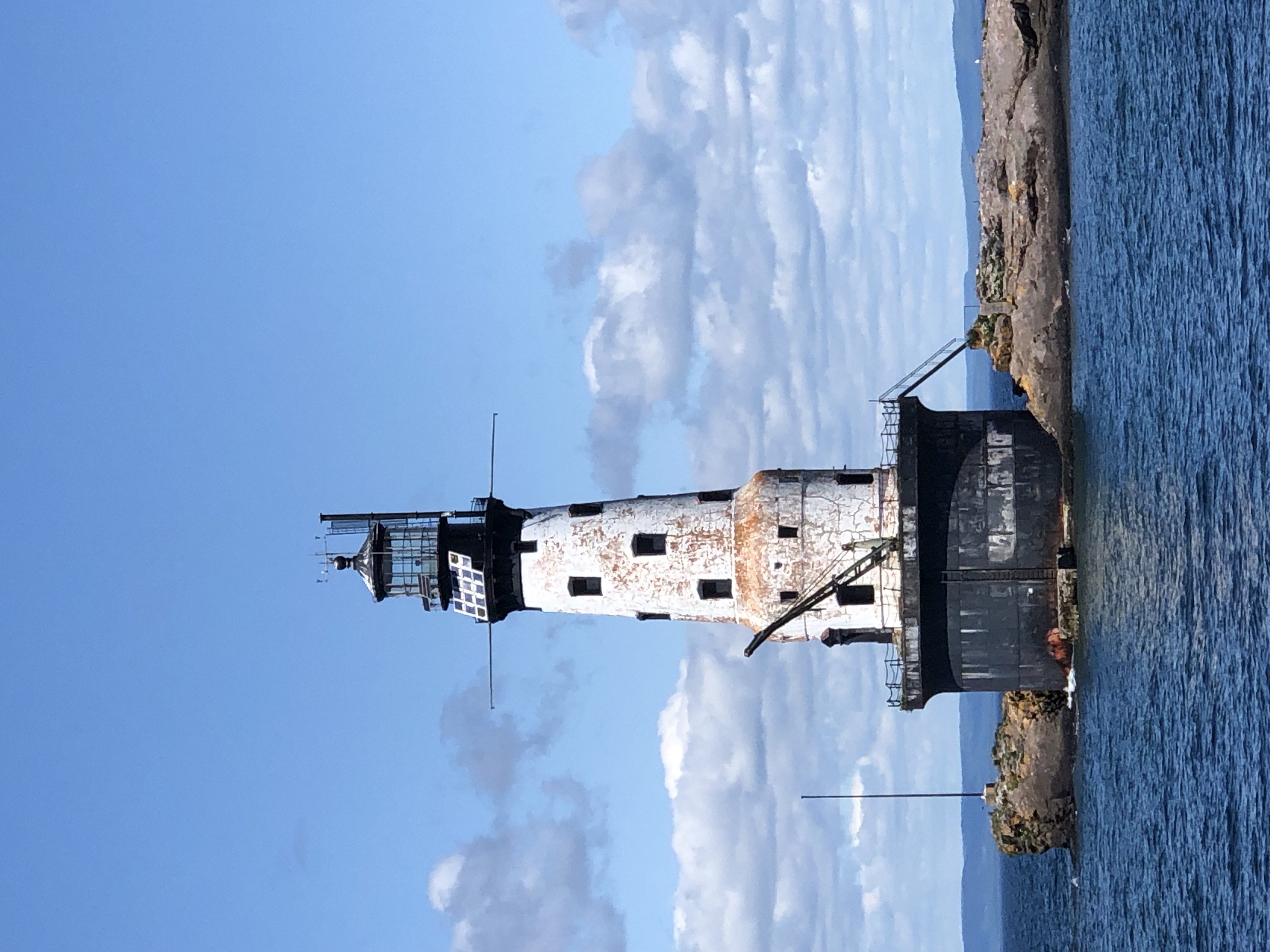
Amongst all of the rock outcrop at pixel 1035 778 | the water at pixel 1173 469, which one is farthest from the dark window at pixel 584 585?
the water at pixel 1173 469

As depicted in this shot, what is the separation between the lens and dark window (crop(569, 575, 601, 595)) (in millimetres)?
35625

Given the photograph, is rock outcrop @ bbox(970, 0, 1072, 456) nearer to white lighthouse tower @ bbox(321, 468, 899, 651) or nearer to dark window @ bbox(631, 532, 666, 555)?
white lighthouse tower @ bbox(321, 468, 899, 651)

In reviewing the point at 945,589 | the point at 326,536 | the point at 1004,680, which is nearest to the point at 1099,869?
the point at 1004,680

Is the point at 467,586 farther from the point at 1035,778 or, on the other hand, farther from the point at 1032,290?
the point at 1032,290

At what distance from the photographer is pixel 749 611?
34062 millimetres

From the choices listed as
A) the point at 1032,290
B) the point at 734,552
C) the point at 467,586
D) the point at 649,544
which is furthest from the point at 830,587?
the point at 1032,290

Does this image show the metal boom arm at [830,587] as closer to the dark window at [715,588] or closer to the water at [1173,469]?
the dark window at [715,588]

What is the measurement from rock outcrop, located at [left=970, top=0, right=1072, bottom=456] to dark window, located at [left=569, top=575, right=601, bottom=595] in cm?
1105

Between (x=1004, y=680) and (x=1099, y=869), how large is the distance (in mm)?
5463

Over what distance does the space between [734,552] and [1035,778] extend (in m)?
9.94

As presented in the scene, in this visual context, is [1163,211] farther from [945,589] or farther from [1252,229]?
[945,589]

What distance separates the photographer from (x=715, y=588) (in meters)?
34.7

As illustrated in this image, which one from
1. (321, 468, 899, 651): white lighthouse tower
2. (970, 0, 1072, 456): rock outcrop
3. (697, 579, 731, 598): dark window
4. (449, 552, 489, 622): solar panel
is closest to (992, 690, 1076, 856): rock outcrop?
(321, 468, 899, 651): white lighthouse tower

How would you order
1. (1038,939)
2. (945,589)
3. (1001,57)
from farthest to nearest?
(1038,939) → (1001,57) → (945,589)
